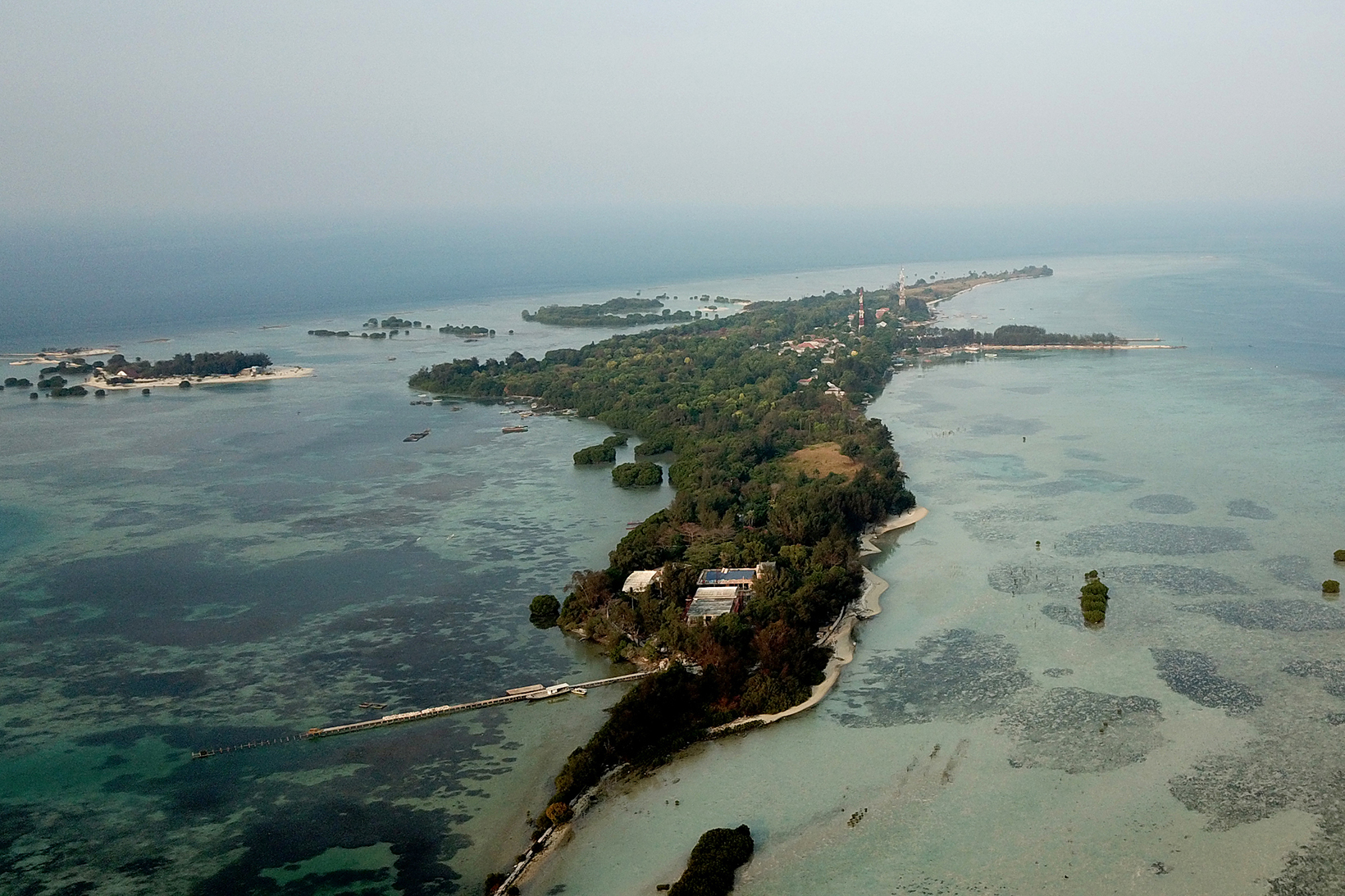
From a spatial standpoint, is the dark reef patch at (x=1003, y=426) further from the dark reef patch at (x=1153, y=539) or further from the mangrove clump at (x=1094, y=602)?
the mangrove clump at (x=1094, y=602)

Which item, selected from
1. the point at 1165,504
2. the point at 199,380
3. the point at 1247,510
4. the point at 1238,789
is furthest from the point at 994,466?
the point at 199,380

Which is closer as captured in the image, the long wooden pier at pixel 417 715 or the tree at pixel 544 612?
the long wooden pier at pixel 417 715

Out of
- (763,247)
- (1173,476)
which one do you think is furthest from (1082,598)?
(763,247)

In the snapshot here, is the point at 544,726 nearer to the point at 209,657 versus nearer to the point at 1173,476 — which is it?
the point at 209,657

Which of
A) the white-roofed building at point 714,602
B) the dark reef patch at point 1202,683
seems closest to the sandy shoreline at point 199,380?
the white-roofed building at point 714,602

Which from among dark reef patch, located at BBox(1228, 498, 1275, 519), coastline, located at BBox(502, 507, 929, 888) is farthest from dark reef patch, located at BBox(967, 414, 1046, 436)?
coastline, located at BBox(502, 507, 929, 888)

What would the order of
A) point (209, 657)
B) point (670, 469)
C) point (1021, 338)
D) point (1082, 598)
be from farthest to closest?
point (1021, 338) → point (670, 469) → point (1082, 598) → point (209, 657)

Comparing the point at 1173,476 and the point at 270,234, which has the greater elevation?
the point at 270,234
